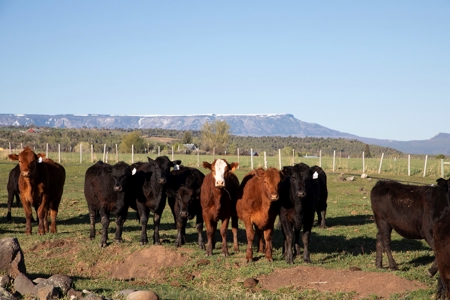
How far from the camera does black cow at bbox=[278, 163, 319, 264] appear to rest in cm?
1329

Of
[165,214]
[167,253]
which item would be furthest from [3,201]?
[167,253]

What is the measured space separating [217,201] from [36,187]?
599cm

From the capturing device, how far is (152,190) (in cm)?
1566

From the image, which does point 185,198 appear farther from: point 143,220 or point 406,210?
point 406,210

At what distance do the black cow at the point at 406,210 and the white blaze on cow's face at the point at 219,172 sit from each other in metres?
3.22

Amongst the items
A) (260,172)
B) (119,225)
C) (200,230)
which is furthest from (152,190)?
(260,172)

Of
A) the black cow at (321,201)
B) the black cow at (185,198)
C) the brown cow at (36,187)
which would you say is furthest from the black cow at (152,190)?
the black cow at (321,201)

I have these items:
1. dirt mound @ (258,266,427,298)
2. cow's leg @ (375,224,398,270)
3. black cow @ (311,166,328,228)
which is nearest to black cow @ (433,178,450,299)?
dirt mound @ (258,266,427,298)

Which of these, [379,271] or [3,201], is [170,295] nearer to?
[379,271]

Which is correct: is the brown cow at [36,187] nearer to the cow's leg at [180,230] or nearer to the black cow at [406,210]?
the cow's leg at [180,230]

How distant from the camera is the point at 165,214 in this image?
Answer: 22.4 metres

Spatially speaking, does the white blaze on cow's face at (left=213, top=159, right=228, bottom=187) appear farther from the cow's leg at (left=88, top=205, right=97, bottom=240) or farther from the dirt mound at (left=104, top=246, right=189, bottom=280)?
the cow's leg at (left=88, top=205, right=97, bottom=240)

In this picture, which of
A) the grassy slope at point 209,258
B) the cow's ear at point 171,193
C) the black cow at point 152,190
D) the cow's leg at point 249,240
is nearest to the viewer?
the grassy slope at point 209,258

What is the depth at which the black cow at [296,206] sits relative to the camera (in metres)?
13.3
